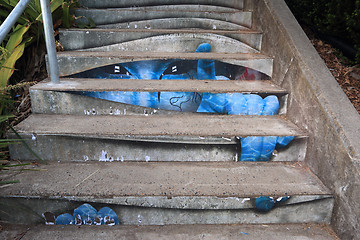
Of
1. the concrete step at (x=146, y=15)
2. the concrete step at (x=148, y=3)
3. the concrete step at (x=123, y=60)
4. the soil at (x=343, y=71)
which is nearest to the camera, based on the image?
the concrete step at (x=123, y=60)

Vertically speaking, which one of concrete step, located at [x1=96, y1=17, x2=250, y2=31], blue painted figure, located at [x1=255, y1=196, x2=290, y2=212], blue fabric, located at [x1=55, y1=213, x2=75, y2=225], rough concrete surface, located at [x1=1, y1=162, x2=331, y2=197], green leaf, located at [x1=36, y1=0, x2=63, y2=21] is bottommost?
blue fabric, located at [x1=55, y1=213, x2=75, y2=225]

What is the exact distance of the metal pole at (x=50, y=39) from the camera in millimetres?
1927

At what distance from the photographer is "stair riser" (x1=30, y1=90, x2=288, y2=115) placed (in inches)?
79.0

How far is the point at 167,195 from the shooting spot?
4.82ft

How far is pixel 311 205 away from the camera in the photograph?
1.53m

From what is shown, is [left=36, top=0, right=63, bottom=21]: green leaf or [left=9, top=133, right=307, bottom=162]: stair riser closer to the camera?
[left=9, top=133, right=307, bottom=162]: stair riser

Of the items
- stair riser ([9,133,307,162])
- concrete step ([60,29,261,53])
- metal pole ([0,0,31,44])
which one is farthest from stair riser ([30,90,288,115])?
concrete step ([60,29,261,53])

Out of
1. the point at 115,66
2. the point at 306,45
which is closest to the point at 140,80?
the point at 115,66

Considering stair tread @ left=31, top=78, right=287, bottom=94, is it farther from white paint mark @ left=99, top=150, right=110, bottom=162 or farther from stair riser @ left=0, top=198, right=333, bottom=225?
stair riser @ left=0, top=198, right=333, bottom=225

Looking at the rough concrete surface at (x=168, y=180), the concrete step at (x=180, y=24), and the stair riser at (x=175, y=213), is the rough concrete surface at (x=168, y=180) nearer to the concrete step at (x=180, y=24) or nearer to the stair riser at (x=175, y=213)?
the stair riser at (x=175, y=213)

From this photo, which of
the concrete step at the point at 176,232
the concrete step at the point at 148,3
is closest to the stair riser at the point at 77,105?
the concrete step at the point at 176,232

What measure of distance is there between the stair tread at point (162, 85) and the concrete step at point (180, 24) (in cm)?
87

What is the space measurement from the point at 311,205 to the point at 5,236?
5.43ft

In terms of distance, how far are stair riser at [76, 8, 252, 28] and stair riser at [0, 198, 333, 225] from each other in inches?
80.1
